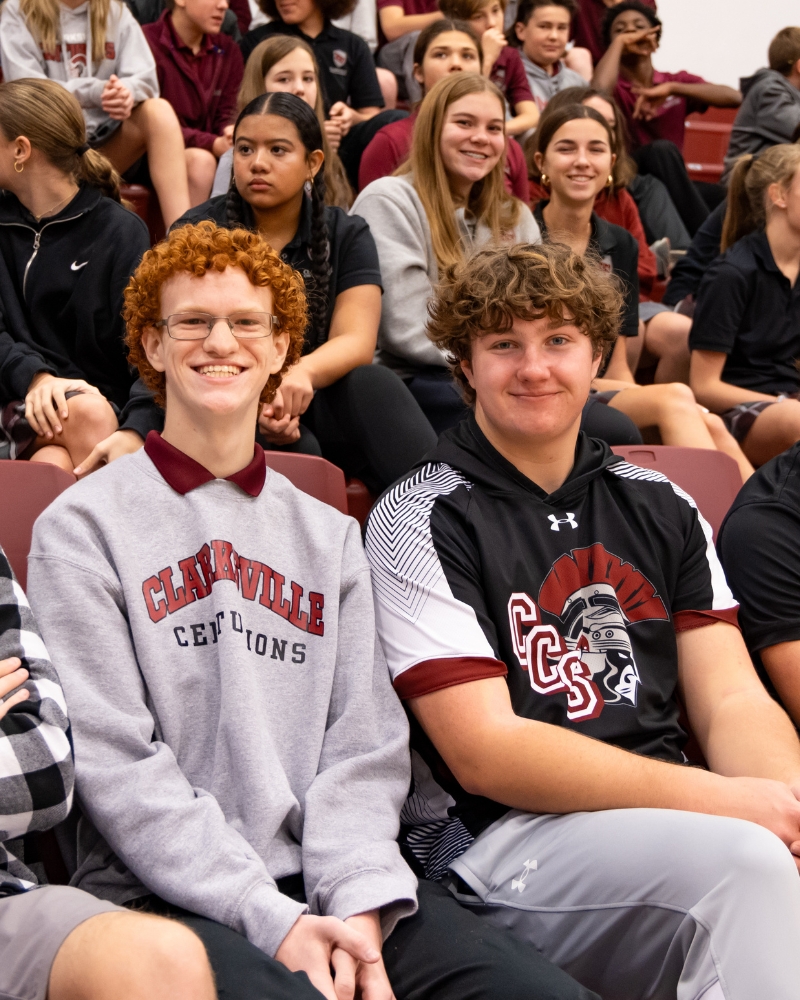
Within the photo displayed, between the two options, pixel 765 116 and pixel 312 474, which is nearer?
pixel 312 474

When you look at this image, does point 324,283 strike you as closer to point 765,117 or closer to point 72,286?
point 72,286

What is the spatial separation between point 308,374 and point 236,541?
0.83 metres

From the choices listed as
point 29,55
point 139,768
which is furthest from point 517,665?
point 29,55

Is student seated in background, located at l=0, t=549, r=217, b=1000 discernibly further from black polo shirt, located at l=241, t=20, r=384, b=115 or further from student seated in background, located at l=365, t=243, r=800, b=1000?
black polo shirt, located at l=241, t=20, r=384, b=115

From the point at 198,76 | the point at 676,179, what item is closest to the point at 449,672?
the point at 198,76

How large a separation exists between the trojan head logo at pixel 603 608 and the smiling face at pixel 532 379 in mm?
197

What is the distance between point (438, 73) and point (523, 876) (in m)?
2.97

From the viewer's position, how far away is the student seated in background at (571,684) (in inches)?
50.4

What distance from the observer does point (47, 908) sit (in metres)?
1.10

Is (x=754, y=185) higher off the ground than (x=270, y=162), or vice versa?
(x=270, y=162)

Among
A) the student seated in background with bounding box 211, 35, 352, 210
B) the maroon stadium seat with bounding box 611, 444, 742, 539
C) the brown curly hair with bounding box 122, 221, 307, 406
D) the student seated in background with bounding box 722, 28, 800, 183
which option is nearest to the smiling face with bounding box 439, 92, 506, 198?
the student seated in background with bounding box 211, 35, 352, 210

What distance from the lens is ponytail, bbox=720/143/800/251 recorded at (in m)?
3.13

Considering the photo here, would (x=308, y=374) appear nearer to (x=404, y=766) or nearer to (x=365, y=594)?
(x=365, y=594)

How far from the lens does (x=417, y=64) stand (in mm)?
3787
